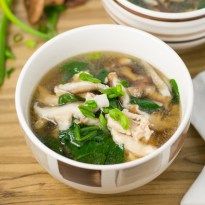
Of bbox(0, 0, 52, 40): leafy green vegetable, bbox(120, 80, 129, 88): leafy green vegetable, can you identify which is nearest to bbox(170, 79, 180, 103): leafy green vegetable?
Result: bbox(120, 80, 129, 88): leafy green vegetable

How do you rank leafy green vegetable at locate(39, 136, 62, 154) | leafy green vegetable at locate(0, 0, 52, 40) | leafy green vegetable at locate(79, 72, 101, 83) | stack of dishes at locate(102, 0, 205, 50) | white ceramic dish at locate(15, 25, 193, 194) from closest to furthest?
white ceramic dish at locate(15, 25, 193, 194) → leafy green vegetable at locate(39, 136, 62, 154) → leafy green vegetable at locate(79, 72, 101, 83) → stack of dishes at locate(102, 0, 205, 50) → leafy green vegetable at locate(0, 0, 52, 40)

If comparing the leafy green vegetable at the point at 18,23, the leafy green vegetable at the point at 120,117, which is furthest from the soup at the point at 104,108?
the leafy green vegetable at the point at 18,23

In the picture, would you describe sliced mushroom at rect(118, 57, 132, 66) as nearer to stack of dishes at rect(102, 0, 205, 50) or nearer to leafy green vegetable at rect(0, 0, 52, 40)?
stack of dishes at rect(102, 0, 205, 50)

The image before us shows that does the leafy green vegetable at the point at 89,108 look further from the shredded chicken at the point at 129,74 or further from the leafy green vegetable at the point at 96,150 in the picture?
the shredded chicken at the point at 129,74

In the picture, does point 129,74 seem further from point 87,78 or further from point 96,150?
point 96,150

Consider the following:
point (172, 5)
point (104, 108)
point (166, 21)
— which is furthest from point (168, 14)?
point (104, 108)

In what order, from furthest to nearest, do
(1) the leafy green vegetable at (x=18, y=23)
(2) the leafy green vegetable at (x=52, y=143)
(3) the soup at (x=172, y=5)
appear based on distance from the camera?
(1) the leafy green vegetable at (x=18, y=23) < (3) the soup at (x=172, y=5) < (2) the leafy green vegetable at (x=52, y=143)

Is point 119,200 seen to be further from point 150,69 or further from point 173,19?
point 173,19

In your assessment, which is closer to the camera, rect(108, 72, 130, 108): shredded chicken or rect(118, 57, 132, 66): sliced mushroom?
rect(108, 72, 130, 108): shredded chicken
